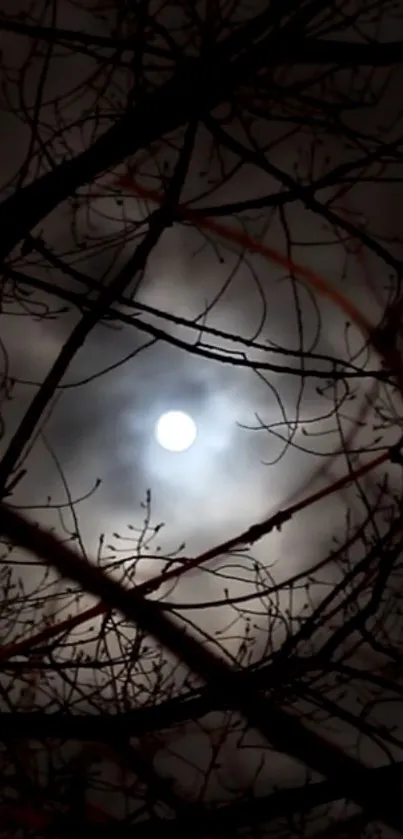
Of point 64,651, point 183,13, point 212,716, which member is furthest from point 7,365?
point 212,716

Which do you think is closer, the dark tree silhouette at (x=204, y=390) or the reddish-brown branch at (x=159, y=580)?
the dark tree silhouette at (x=204, y=390)

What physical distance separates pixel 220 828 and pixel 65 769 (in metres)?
0.37

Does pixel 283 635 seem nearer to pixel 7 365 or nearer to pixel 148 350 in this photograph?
pixel 148 350

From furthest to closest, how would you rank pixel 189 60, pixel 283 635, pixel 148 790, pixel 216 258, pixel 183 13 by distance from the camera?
pixel 283 635 → pixel 216 258 → pixel 148 790 → pixel 183 13 → pixel 189 60

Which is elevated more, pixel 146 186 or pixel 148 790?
pixel 146 186

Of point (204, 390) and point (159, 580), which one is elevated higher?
point (204, 390)

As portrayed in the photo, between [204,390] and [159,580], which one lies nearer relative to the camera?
[159,580]

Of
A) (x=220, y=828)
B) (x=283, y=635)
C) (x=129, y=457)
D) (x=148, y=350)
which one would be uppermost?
(x=148, y=350)

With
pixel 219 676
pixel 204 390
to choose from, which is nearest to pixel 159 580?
pixel 219 676

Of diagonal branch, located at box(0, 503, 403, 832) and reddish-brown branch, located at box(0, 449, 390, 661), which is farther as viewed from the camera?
reddish-brown branch, located at box(0, 449, 390, 661)

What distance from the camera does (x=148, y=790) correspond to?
1.47 metres

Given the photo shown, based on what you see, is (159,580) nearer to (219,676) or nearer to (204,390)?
(219,676)

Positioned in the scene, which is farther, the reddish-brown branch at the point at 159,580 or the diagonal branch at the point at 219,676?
the reddish-brown branch at the point at 159,580

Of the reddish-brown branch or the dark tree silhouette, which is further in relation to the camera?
the reddish-brown branch
